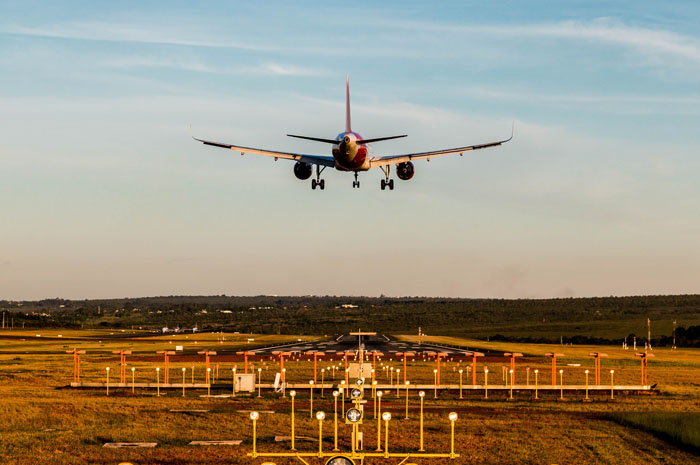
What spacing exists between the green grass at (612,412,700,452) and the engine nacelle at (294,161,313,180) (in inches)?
1105

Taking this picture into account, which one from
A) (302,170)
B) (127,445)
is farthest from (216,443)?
(302,170)

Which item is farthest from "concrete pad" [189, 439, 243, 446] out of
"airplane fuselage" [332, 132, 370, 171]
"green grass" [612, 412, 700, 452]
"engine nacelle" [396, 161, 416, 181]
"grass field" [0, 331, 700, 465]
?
"engine nacelle" [396, 161, 416, 181]

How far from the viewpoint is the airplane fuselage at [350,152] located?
6081cm

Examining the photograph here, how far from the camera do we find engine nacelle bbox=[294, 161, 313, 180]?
67625 millimetres

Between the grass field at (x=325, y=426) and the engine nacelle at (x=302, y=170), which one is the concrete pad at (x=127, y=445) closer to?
the grass field at (x=325, y=426)

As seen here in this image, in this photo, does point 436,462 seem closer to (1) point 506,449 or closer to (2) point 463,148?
(1) point 506,449

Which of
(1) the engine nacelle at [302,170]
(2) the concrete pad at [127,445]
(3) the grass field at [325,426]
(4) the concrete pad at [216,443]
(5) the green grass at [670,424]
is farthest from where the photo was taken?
(1) the engine nacelle at [302,170]

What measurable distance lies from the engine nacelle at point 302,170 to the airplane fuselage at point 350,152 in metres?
4.54

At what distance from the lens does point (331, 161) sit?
66.0 m

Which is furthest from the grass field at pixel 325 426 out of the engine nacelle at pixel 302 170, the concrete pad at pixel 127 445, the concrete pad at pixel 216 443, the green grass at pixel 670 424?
the engine nacelle at pixel 302 170

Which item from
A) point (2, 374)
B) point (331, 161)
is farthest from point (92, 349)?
point (331, 161)

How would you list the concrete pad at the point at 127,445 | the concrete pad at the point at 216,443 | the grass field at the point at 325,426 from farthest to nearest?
the concrete pad at the point at 216,443, the concrete pad at the point at 127,445, the grass field at the point at 325,426

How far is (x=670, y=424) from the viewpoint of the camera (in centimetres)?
6078

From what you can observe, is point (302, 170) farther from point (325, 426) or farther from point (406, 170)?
point (325, 426)
